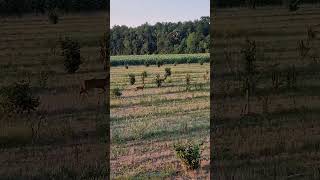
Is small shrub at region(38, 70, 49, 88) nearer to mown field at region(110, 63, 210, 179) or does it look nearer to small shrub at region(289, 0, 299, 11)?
mown field at region(110, 63, 210, 179)

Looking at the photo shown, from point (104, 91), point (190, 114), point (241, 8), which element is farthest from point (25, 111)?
point (241, 8)

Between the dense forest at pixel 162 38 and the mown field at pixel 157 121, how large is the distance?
0.29m

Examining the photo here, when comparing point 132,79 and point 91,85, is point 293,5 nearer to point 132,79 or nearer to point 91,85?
point 132,79

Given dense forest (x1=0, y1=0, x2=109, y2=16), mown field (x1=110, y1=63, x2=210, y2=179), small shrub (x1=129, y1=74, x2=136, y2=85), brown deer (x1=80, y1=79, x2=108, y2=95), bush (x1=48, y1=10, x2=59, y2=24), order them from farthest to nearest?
small shrub (x1=129, y1=74, x2=136, y2=85), mown field (x1=110, y1=63, x2=210, y2=179), brown deer (x1=80, y1=79, x2=108, y2=95), bush (x1=48, y1=10, x2=59, y2=24), dense forest (x1=0, y1=0, x2=109, y2=16)

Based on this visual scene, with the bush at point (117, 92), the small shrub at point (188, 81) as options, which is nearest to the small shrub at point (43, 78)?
the bush at point (117, 92)

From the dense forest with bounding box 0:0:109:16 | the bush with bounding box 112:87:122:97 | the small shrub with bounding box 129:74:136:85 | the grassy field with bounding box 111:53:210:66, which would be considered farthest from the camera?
the small shrub with bounding box 129:74:136:85

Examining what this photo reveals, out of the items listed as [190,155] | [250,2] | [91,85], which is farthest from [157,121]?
[250,2]

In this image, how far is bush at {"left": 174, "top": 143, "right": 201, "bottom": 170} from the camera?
571 cm

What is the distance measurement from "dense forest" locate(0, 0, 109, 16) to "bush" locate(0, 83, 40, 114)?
716mm

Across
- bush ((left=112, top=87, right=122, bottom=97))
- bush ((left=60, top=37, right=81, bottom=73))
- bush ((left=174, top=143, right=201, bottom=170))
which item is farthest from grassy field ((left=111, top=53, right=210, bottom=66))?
bush ((left=174, top=143, right=201, bottom=170))

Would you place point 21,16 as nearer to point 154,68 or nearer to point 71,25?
point 71,25

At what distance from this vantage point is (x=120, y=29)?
5668 mm

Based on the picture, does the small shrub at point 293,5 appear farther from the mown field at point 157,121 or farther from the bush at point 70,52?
the bush at point 70,52

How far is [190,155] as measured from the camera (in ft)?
18.7
